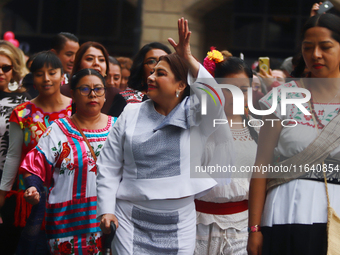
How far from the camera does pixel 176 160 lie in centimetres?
314

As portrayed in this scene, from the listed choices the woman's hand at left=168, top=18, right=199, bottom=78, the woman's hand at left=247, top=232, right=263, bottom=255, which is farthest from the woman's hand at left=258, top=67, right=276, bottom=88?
the woman's hand at left=247, top=232, right=263, bottom=255

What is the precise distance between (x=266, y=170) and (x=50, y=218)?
175 centimetres

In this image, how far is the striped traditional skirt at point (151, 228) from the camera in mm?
3143

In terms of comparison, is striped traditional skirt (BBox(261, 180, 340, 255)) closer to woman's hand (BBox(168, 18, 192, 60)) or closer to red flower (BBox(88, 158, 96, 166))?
woman's hand (BBox(168, 18, 192, 60))

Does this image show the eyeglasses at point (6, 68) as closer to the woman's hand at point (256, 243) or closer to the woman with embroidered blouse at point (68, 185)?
the woman with embroidered blouse at point (68, 185)

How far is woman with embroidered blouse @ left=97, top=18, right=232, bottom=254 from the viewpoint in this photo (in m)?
3.11

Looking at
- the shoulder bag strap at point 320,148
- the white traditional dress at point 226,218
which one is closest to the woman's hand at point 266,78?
the white traditional dress at point 226,218

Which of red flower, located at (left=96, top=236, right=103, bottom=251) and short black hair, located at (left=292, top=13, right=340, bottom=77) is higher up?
short black hair, located at (left=292, top=13, right=340, bottom=77)

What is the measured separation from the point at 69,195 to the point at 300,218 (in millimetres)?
1770

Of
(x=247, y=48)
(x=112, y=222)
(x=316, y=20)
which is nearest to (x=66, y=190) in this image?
(x=112, y=222)

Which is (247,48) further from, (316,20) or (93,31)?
(316,20)

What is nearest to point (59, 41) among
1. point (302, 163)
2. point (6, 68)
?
point (6, 68)

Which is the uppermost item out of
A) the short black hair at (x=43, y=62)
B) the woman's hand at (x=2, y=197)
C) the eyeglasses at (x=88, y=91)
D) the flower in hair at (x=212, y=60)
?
the flower in hair at (x=212, y=60)

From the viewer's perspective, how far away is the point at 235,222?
3.77m
